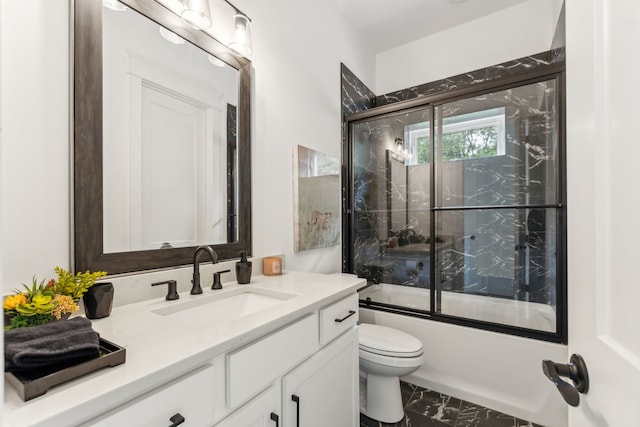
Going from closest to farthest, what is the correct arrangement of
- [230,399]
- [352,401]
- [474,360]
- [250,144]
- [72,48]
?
[230,399] → [72,48] → [352,401] → [250,144] → [474,360]

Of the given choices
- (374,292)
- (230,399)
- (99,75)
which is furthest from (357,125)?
(230,399)

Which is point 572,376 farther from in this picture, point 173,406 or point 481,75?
point 481,75

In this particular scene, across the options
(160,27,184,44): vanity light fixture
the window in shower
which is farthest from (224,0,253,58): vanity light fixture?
the window in shower

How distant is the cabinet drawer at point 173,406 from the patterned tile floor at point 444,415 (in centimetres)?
139

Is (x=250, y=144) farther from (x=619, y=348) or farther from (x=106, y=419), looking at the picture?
(x=619, y=348)

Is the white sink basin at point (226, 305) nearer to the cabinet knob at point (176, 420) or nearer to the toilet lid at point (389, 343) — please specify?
the cabinet knob at point (176, 420)

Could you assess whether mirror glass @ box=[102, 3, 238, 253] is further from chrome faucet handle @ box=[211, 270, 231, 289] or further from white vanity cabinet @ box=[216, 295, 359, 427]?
white vanity cabinet @ box=[216, 295, 359, 427]

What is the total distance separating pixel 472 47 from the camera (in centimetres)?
266

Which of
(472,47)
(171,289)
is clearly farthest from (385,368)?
(472,47)

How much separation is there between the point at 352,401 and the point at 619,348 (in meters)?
1.18

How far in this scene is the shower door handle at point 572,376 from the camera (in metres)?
0.60

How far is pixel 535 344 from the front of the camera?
1.86 meters

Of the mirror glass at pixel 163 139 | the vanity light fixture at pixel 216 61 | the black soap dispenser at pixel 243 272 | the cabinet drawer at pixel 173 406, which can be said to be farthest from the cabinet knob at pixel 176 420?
the vanity light fixture at pixel 216 61

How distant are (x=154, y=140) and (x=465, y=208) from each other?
2116 mm
